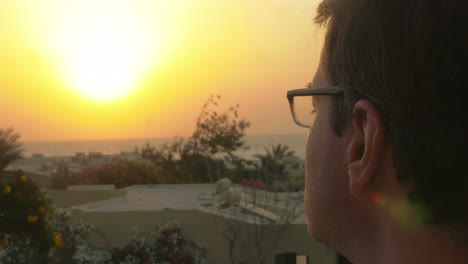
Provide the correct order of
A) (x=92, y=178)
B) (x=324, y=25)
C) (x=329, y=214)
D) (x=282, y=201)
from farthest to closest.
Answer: (x=92, y=178), (x=282, y=201), (x=324, y=25), (x=329, y=214)

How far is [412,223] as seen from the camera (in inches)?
36.4

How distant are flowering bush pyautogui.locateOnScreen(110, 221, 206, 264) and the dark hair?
7331mm

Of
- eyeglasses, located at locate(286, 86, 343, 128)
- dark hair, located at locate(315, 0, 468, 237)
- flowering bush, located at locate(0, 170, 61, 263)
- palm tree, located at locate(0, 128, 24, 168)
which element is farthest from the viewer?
palm tree, located at locate(0, 128, 24, 168)

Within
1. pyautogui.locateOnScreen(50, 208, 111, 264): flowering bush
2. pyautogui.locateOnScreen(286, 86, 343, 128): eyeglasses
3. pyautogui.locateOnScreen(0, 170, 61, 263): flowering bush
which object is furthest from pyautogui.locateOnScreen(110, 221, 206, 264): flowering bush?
pyautogui.locateOnScreen(286, 86, 343, 128): eyeglasses

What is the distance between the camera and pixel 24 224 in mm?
7672

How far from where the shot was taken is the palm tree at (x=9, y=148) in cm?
1498

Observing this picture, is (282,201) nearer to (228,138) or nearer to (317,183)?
(317,183)

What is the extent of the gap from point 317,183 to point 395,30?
13.6 inches

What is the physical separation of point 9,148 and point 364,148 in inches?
622

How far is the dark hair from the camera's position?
881 millimetres

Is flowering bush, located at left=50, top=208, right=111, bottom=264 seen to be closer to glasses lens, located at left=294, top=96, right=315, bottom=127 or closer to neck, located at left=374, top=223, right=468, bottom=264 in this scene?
glasses lens, located at left=294, top=96, right=315, bottom=127

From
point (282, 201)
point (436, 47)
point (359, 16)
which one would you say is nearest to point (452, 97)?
point (436, 47)

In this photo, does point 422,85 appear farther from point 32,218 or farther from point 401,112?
point 32,218

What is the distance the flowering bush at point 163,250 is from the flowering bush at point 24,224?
0.98 meters
